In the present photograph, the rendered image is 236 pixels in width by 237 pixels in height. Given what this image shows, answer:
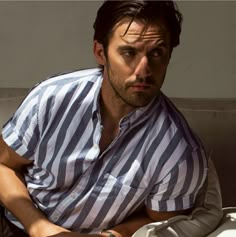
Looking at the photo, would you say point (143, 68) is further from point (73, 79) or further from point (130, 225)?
point (130, 225)

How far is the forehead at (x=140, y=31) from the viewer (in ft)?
3.78

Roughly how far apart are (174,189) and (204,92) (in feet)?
1.50

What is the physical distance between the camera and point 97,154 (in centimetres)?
124

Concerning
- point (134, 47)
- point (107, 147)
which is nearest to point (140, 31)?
point (134, 47)

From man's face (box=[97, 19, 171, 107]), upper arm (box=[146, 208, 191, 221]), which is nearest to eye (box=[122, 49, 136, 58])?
man's face (box=[97, 19, 171, 107])

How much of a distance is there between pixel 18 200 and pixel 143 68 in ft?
1.46

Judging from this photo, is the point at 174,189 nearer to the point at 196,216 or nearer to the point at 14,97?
the point at 196,216

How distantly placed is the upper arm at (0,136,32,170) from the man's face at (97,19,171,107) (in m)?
0.31

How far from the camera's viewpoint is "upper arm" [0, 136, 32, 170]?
132 cm

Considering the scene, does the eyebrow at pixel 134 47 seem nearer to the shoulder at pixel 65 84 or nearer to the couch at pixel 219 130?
the shoulder at pixel 65 84

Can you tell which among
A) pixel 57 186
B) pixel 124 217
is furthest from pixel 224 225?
pixel 57 186

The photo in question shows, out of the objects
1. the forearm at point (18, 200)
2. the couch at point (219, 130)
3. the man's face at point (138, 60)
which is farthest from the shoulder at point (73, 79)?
the couch at point (219, 130)

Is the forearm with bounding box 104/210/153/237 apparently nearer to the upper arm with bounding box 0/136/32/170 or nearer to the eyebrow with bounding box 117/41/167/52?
the upper arm with bounding box 0/136/32/170

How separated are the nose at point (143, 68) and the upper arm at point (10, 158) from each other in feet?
1.22
